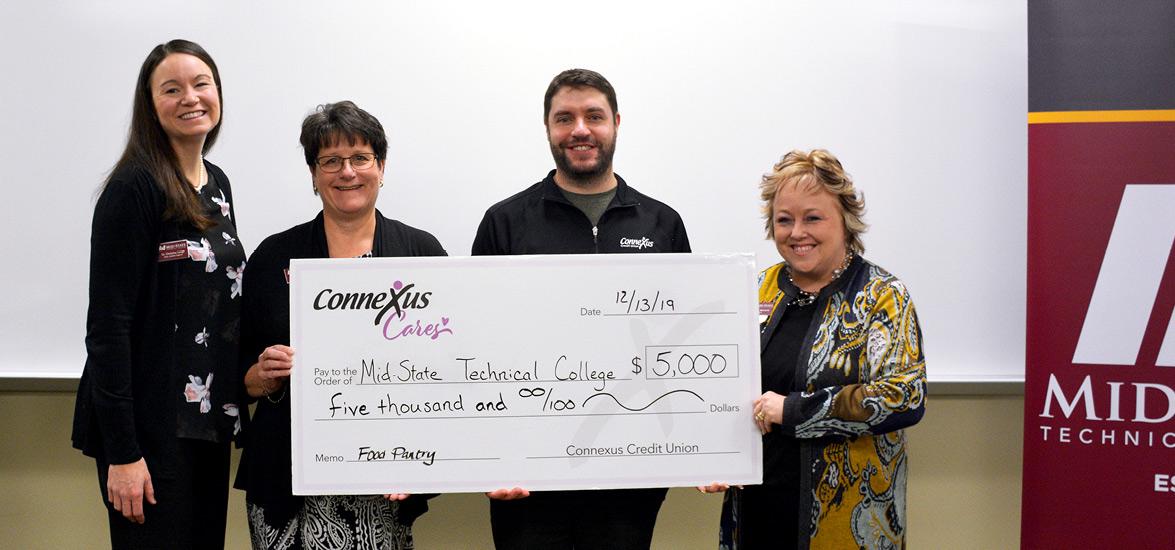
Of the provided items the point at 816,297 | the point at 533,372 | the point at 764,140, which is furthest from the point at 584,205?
the point at 764,140

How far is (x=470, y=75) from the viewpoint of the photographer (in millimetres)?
2818

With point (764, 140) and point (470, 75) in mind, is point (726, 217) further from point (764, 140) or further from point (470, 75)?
point (470, 75)

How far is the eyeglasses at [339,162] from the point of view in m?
2.15

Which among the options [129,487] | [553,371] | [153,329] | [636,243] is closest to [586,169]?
[636,243]

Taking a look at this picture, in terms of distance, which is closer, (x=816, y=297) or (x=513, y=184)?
(x=816, y=297)

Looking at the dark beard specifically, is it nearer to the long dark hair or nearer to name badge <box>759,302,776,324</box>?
name badge <box>759,302,776,324</box>

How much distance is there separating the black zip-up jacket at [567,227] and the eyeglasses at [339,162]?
349 mm

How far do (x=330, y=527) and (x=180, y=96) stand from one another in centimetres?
109

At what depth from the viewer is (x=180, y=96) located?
2.12m

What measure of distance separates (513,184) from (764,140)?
0.82 metres

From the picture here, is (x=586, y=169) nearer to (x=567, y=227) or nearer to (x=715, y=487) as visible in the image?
(x=567, y=227)

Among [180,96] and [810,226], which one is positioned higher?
[180,96]

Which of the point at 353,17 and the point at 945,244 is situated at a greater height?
the point at 353,17

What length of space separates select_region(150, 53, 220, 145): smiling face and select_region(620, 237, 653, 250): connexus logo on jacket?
1060 mm
